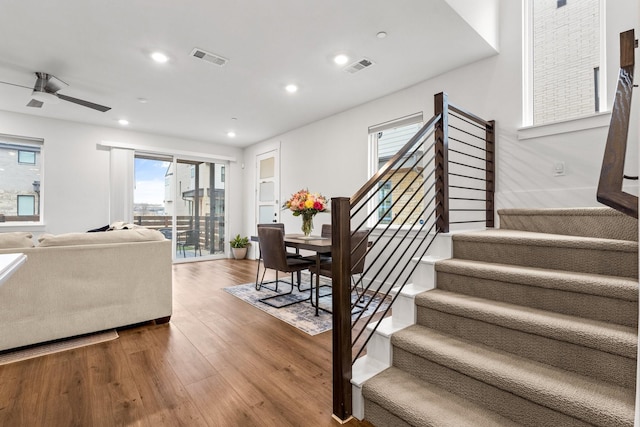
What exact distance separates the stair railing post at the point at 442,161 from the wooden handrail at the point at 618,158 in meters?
0.93

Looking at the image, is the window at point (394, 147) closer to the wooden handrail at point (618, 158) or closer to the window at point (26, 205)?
the wooden handrail at point (618, 158)

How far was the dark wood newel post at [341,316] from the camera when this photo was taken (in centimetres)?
152

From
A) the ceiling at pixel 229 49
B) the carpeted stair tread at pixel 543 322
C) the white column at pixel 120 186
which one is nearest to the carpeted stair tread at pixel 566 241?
the carpeted stair tread at pixel 543 322

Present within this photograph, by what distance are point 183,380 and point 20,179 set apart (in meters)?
5.31

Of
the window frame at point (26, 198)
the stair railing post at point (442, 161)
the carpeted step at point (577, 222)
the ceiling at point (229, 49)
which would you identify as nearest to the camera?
the carpeted step at point (577, 222)

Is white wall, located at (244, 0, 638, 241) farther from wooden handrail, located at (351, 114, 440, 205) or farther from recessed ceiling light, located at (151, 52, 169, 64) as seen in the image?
recessed ceiling light, located at (151, 52, 169, 64)

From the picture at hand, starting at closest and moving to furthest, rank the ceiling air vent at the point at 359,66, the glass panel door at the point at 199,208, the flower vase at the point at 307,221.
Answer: the ceiling air vent at the point at 359,66 → the flower vase at the point at 307,221 → the glass panel door at the point at 199,208

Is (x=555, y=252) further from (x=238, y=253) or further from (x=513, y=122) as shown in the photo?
(x=238, y=253)

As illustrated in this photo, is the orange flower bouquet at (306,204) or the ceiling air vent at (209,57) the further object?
the orange flower bouquet at (306,204)

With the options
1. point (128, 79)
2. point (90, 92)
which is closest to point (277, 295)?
point (128, 79)

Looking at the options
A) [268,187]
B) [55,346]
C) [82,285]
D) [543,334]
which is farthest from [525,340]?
[268,187]

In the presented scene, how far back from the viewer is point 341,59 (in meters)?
3.12

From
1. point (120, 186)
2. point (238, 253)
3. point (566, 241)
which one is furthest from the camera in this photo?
point (238, 253)

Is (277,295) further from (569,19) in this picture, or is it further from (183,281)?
(569,19)
